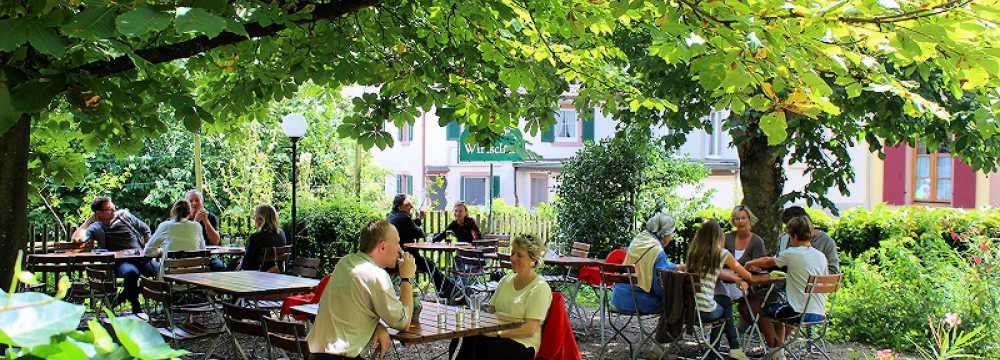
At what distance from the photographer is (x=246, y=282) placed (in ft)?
26.7

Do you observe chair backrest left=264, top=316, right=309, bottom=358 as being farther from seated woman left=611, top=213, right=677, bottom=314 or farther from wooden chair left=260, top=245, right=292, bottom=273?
wooden chair left=260, top=245, right=292, bottom=273

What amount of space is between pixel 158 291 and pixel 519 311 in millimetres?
3399

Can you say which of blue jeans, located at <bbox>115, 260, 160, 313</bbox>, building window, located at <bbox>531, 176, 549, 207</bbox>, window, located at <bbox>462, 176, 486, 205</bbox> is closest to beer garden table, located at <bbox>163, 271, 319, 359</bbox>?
blue jeans, located at <bbox>115, 260, 160, 313</bbox>

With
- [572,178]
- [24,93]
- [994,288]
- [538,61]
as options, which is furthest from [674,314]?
[572,178]

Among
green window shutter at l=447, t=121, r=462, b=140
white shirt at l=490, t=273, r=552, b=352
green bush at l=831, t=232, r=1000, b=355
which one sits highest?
green window shutter at l=447, t=121, r=462, b=140

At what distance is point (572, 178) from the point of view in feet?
50.7

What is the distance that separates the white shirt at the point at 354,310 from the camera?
517 cm

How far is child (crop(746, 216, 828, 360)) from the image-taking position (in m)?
7.91

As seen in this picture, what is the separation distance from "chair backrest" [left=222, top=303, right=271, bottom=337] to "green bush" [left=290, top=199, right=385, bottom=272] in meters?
8.35

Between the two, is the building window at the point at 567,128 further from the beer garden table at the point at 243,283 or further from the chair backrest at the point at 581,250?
the beer garden table at the point at 243,283

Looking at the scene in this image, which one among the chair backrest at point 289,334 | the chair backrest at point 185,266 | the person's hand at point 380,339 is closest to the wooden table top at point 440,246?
the chair backrest at point 185,266

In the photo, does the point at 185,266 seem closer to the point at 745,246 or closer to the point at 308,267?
Result: the point at 308,267

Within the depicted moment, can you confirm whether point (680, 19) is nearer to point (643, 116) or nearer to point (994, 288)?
point (994, 288)

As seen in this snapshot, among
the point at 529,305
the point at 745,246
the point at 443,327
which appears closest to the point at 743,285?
the point at 745,246
